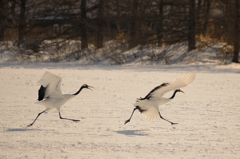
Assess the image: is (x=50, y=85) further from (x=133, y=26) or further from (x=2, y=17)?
(x=2, y=17)

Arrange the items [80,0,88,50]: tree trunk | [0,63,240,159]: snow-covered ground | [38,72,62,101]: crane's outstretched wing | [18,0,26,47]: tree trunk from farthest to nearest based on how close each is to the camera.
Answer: [18,0,26,47]: tree trunk, [80,0,88,50]: tree trunk, [38,72,62,101]: crane's outstretched wing, [0,63,240,159]: snow-covered ground

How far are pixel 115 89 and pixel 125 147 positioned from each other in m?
6.55

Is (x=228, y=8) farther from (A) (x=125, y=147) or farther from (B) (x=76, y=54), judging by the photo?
(A) (x=125, y=147)

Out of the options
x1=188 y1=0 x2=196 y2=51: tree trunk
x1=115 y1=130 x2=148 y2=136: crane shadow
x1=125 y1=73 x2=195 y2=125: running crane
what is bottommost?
x1=115 y1=130 x2=148 y2=136: crane shadow

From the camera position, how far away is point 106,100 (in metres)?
10.2

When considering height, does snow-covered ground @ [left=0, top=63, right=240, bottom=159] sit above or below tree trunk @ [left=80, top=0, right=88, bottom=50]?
below

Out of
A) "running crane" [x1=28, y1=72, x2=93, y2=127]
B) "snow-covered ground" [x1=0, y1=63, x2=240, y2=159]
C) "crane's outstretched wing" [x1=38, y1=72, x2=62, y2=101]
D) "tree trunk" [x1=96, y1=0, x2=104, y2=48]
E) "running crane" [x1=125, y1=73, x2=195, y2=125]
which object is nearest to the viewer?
"snow-covered ground" [x1=0, y1=63, x2=240, y2=159]

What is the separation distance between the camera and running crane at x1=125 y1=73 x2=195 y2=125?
6184 mm

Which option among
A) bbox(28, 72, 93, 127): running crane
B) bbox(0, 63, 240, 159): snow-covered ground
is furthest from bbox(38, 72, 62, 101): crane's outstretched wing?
bbox(0, 63, 240, 159): snow-covered ground

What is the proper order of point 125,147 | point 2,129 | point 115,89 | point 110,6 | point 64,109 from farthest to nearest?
point 110,6 < point 115,89 < point 64,109 < point 2,129 < point 125,147

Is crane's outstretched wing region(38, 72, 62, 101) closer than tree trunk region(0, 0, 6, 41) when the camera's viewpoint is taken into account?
Yes

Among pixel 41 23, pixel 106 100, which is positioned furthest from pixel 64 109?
pixel 41 23

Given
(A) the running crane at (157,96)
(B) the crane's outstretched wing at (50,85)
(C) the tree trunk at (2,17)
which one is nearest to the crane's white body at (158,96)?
(A) the running crane at (157,96)

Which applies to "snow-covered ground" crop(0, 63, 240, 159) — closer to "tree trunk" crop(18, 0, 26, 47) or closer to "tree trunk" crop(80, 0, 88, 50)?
"tree trunk" crop(80, 0, 88, 50)
